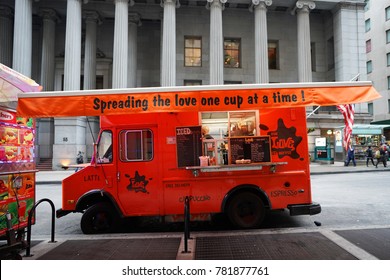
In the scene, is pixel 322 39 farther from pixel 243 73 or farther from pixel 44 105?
pixel 44 105

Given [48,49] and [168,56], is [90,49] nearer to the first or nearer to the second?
[48,49]

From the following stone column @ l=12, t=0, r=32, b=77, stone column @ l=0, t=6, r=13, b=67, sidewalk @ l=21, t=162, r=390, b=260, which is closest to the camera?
Answer: sidewalk @ l=21, t=162, r=390, b=260

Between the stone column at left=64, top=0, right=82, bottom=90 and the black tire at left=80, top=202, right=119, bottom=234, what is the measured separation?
1820cm

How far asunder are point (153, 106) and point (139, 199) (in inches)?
80.9

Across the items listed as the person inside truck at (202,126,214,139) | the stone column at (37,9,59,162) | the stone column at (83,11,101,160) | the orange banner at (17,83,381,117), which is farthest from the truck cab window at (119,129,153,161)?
the stone column at (37,9,59,162)

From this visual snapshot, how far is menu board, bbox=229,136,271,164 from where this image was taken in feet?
20.6

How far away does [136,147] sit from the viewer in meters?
6.36

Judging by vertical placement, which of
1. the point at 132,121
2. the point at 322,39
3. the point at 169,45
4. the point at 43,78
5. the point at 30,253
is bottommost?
the point at 30,253

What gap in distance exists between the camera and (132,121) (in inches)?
252

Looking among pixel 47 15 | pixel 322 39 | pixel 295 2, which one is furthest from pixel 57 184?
pixel 322 39

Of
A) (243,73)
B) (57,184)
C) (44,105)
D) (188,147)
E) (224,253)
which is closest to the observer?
(224,253)

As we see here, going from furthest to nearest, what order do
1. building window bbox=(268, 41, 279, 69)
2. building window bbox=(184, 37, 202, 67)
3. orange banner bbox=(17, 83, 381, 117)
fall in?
building window bbox=(268, 41, 279, 69) → building window bbox=(184, 37, 202, 67) → orange banner bbox=(17, 83, 381, 117)

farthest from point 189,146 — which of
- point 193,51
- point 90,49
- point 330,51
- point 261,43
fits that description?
point 330,51

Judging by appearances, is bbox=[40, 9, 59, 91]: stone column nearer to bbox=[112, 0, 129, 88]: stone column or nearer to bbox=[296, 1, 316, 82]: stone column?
bbox=[112, 0, 129, 88]: stone column
